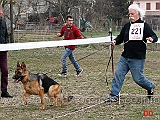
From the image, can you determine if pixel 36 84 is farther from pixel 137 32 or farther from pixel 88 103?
pixel 137 32

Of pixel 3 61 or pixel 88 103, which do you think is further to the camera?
pixel 3 61

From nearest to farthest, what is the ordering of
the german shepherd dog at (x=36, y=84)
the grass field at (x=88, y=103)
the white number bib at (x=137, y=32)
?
the grass field at (x=88, y=103) < the german shepherd dog at (x=36, y=84) < the white number bib at (x=137, y=32)

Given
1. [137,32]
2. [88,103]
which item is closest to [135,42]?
[137,32]

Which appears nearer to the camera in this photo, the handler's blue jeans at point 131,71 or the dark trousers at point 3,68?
the handler's blue jeans at point 131,71

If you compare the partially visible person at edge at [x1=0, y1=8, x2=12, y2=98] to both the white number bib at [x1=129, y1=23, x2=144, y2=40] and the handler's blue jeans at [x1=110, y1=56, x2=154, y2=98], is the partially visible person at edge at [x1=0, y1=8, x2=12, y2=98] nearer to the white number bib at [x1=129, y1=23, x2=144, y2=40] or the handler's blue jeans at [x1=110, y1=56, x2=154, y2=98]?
the handler's blue jeans at [x1=110, y1=56, x2=154, y2=98]

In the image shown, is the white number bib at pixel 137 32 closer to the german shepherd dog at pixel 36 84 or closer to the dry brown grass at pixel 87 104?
the dry brown grass at pixel 87 104

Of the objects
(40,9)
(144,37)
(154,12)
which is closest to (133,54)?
(144,37)

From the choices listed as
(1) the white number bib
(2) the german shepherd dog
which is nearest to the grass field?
(2) the german shepherd dog

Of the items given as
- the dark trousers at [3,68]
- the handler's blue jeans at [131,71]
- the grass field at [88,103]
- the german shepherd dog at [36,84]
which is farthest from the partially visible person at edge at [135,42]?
the dark trousers at [3,68]

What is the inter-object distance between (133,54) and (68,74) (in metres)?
5.13

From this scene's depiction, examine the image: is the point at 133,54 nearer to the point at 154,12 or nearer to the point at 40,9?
the point at 40,9

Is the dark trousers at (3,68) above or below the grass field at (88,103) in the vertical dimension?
above

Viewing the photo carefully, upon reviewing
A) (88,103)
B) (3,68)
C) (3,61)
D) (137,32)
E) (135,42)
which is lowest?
(88,103)

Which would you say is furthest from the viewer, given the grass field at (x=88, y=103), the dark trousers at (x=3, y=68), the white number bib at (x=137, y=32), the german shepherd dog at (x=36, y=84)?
the dark trousers at (x=3, y=68)
